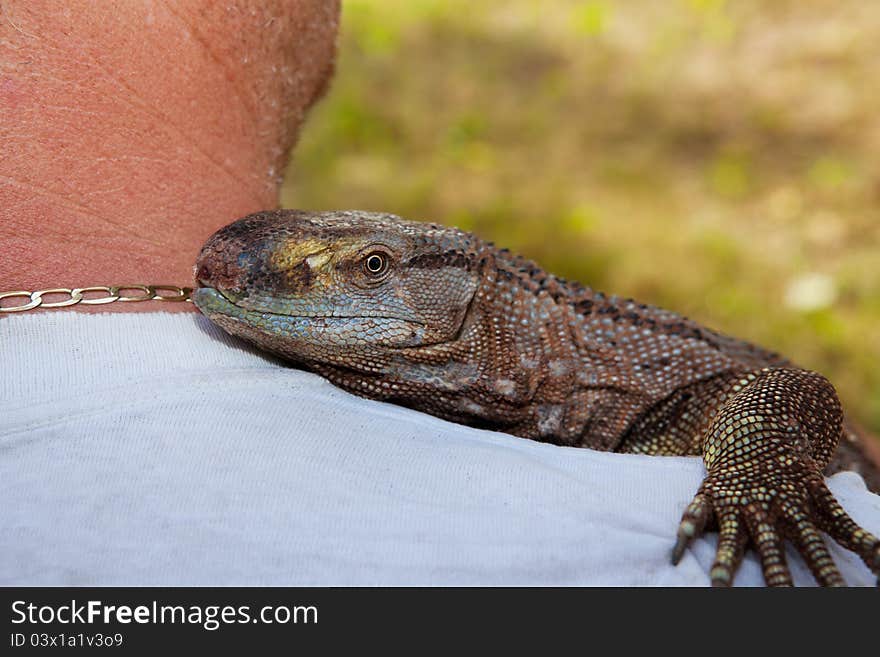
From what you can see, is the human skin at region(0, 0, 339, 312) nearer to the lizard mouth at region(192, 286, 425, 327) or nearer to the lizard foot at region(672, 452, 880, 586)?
the lizard mouth at region(192, 286, 425, 327)

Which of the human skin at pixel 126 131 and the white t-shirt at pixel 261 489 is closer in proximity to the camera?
the white t-shirt at pixel 261 489

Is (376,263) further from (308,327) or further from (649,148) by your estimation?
(649,148)

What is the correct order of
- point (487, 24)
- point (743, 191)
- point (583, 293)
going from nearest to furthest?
point (583, 293)
point (743, 191)
point (487, 24)

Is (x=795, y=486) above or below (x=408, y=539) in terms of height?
above

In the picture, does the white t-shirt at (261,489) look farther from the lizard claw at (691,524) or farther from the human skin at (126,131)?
the human skin at (126,131)

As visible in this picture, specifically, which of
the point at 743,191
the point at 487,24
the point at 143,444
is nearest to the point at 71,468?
the point at 143,444

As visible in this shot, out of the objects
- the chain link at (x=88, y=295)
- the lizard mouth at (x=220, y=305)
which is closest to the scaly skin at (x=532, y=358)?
the lizard mouth at (x=220, y=305)

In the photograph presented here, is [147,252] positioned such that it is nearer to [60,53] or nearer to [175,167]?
[175,167]
